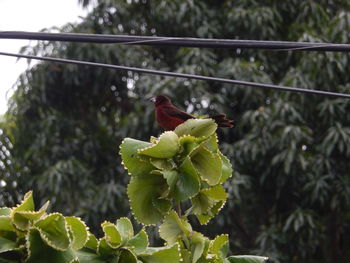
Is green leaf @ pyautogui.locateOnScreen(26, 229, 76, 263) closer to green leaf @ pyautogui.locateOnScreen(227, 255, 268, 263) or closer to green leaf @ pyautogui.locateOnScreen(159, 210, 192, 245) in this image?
green leaf @ pyautogui.locateOnScreen(159, 210, 192, 245)

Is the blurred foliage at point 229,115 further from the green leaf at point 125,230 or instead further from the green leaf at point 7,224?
the green leaf at point 7,224

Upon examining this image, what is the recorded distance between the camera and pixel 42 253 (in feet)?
6.08

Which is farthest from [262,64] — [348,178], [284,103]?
[348,178]

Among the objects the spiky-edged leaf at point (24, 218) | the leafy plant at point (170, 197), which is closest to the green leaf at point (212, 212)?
the leafy plant at point (170, 197)

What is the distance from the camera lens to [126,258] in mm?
2061

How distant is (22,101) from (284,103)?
2.85 metres

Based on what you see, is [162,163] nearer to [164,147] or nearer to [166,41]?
[164,147]

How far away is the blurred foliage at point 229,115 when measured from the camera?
7.14 meters

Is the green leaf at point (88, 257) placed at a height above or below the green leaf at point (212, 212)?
above

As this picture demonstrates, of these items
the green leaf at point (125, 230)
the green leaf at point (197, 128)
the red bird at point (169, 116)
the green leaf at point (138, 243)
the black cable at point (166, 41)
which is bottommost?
the red bird at point (169, 116)

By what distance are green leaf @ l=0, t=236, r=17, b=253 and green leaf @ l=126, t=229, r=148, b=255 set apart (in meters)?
0.34

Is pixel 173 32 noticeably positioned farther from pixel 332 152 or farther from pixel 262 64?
pixel 332 152

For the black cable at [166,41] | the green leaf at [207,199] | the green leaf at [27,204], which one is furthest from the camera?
the black cable at [166,41]

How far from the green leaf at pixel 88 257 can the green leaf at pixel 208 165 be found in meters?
0.43
